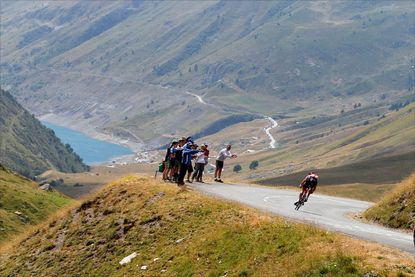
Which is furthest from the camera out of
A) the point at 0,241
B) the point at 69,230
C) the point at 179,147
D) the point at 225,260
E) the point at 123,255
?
the point at 0,241

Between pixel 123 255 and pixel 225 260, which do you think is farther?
pixel 123 255

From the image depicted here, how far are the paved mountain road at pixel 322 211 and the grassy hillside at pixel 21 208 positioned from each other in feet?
46.9

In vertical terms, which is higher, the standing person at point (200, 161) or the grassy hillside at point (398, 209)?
the standing person at point (200, 161)

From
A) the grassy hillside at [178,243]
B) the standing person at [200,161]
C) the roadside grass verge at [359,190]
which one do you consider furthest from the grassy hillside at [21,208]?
the roadside grass verge at [359,190]

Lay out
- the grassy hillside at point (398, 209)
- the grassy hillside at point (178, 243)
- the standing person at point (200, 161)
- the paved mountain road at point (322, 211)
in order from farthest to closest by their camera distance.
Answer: the standing person at point (200, 161) < the grassy hillside at point (398, 209) < the paved mountain road at point (322, 211) < the grassy hillside at point (178, 243)

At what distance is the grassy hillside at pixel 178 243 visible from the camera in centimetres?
2181

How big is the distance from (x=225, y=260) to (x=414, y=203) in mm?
13262

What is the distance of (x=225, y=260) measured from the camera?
2461cm

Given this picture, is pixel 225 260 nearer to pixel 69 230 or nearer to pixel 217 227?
pixel 217 227

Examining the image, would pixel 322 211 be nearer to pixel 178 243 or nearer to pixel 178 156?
pixel 178 156

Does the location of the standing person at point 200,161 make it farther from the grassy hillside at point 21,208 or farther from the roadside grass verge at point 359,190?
the roadside grass verge at point 359,190

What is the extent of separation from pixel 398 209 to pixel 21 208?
1192 inches

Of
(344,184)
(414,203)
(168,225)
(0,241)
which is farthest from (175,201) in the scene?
(344,184)

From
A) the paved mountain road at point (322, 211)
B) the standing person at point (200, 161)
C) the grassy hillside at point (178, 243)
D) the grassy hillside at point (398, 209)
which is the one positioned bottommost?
the grassy hillside at point (178, 243)
